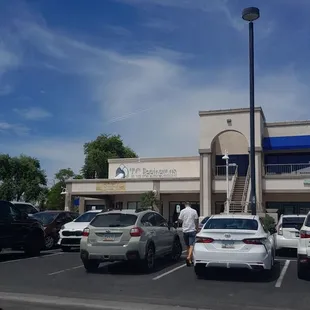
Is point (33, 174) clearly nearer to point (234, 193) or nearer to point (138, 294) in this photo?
point (234, 193)

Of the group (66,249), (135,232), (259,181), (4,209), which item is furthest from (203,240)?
(259,181)

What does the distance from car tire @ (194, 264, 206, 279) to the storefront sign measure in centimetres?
3174

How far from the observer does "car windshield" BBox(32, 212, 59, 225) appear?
752 inches

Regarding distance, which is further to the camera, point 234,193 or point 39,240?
point 234,193

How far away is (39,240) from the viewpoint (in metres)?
16.4

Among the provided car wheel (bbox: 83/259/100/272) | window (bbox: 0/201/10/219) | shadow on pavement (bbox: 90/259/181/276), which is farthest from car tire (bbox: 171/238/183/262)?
window (bbox: 0/201/10/219)

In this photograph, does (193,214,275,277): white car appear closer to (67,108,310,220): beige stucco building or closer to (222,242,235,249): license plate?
(222,242,235,249): license plate

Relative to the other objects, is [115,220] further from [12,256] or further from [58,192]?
[58,192]

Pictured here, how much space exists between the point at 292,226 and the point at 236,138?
25.7m

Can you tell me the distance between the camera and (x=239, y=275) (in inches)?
452

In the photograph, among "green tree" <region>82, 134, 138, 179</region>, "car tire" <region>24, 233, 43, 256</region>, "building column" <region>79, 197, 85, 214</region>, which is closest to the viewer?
"car tire" <region>24, 233, 43, 256</region>

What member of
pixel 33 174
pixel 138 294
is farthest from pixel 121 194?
pixel 138 294

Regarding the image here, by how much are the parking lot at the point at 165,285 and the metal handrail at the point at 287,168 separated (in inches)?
1024

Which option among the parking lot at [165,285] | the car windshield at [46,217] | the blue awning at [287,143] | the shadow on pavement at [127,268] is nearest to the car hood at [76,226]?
the car windshield at [46,217]
